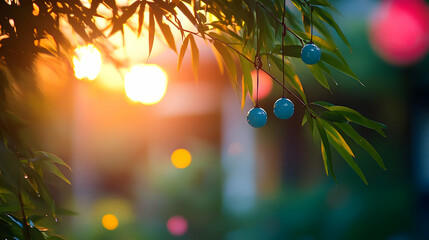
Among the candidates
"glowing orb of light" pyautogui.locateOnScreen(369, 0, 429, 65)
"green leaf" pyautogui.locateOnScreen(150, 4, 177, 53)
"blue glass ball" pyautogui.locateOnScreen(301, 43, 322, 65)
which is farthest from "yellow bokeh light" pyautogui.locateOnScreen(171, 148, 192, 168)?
"blue glass ball" pyautogui.locateOnScreen(301, 43, 322, 65)

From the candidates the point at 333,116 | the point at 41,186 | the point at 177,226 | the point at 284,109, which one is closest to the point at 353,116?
the point at 333,116

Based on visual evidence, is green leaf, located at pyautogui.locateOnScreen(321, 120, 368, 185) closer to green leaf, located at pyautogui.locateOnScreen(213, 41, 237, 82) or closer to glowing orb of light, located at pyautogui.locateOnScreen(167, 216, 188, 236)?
green leaf, located at pyautogui.locateOnScreen(213, 41, 237, 82)

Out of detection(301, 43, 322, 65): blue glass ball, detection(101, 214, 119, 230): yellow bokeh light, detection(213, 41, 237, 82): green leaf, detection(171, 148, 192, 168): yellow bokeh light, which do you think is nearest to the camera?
detection(301, 43, 322, 65): blue glass ball

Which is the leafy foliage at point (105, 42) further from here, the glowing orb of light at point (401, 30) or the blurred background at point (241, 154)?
the glowing orb of light at point (401, 30)

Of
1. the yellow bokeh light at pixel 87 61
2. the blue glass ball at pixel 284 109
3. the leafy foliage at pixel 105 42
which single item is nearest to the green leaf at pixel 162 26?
the leafy foliage at pixel 105 42

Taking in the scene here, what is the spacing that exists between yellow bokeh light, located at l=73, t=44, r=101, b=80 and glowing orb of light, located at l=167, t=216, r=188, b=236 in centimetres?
354

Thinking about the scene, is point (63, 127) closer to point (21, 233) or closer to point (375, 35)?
point (375, 35)

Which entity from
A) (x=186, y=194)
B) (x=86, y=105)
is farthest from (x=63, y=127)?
(x=186, y=194)

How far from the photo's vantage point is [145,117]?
5148mm

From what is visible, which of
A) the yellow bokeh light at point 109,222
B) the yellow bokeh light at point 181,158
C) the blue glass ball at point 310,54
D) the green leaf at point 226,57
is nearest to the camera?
the blue glass ball at point 310,54

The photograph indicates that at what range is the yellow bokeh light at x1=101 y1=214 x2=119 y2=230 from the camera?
14.5 ft

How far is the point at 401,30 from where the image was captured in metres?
4.58

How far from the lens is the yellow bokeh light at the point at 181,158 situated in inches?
186

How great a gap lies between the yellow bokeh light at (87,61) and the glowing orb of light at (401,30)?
3.81 m
